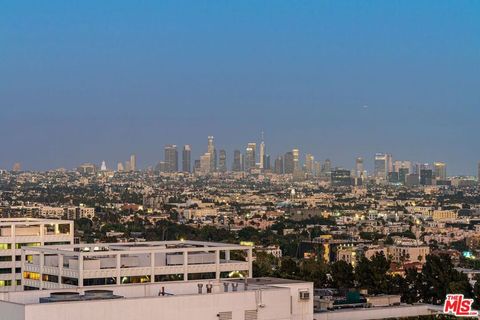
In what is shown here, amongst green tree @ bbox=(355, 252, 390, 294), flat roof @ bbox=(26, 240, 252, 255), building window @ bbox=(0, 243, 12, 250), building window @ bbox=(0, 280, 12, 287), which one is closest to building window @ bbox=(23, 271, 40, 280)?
flat roof @ bbox=(26, 240, 252, 255)

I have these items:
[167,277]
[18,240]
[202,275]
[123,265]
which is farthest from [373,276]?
[123,265]

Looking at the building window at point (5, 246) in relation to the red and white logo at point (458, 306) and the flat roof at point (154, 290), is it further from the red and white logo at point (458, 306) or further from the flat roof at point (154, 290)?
the red and white logo at point (458, 306)

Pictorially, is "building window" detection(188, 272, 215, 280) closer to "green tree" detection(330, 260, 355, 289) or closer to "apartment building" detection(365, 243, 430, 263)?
"green tree" detection(330, 260, 355, 289)

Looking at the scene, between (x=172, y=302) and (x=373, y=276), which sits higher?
(x=172, y=302)

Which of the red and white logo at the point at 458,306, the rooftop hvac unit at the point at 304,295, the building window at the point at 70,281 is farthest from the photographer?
the building window at the point at 70,281

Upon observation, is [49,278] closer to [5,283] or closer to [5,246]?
[5,283]

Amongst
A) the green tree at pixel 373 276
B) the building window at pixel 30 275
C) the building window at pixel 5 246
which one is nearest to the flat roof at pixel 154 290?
the building window at pixel 30 275
